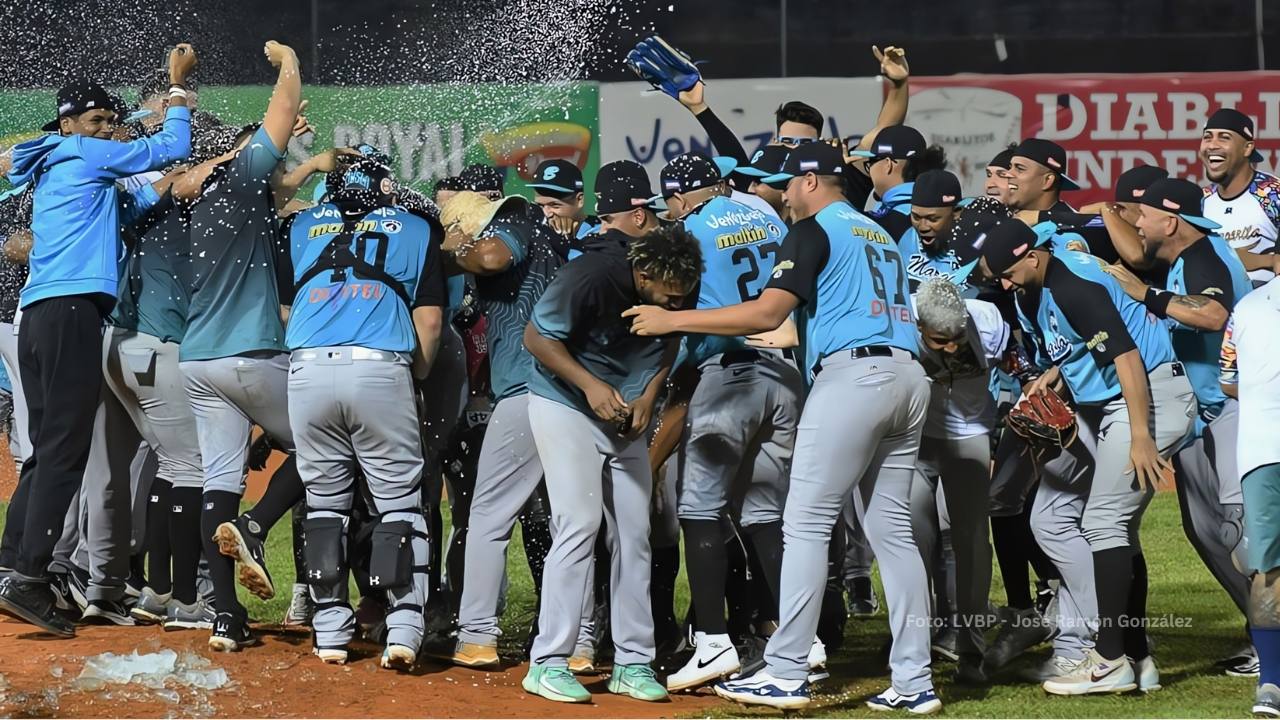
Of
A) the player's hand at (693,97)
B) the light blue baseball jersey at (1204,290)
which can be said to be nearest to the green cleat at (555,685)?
the light blue baseball jersey at (1204,290)

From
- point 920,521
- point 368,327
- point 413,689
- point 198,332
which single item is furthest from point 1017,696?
point 198,332

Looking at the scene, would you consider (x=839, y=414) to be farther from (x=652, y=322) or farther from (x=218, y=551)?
(x=218, y=551)

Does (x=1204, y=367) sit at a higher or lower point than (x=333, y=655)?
higher

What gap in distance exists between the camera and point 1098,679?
5.93 metres

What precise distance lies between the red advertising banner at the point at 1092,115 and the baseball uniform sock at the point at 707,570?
8090mm

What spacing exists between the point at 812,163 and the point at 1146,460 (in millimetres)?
1566

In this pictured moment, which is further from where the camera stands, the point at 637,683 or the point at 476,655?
the point at 476,655

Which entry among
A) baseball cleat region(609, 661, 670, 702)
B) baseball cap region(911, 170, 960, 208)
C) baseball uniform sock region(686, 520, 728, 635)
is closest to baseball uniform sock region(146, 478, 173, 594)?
baseball cleat region(609, 661, 670, 702)

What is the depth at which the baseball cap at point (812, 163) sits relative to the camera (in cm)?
568

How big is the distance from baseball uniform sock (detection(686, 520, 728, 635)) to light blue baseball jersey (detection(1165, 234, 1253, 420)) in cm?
191

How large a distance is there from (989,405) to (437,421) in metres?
2.24

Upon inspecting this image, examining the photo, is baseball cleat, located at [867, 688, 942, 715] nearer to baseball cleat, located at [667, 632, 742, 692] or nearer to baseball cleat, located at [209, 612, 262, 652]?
baseball cleat, located at [667, 632, 742, 692]

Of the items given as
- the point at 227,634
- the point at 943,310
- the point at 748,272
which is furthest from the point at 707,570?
the point at 227,634

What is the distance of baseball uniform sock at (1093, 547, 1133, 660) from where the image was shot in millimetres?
5895
